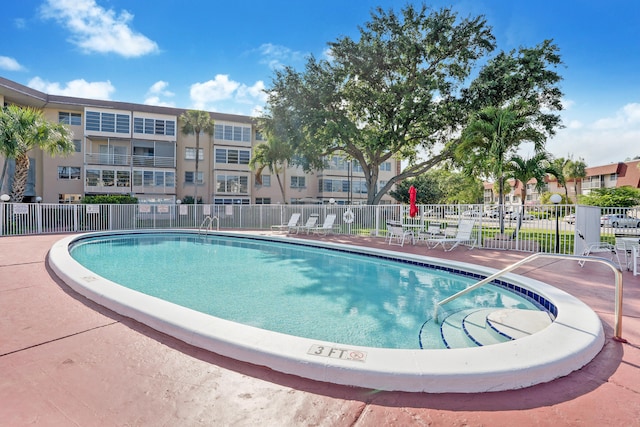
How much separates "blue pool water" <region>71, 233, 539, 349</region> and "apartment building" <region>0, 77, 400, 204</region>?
1849 centimetres

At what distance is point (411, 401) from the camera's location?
244cm

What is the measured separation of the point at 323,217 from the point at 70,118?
26963mm

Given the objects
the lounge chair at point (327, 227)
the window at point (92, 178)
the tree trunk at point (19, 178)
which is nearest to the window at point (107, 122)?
the window at point (92, 178)

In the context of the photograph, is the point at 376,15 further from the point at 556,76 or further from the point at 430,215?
the point at 430,215

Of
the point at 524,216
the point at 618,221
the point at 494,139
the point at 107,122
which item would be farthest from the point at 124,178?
the point at 618,221

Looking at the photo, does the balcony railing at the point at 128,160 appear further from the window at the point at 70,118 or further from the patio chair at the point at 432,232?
the patio chair at the point at 432,232

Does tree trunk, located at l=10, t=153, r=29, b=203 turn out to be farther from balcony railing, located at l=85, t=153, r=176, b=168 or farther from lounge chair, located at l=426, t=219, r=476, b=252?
lounge chair, located at l=426, t=219, r=476, b=252

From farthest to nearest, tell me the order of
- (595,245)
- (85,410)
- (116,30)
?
(116,30) < (595,245) < (85,410)

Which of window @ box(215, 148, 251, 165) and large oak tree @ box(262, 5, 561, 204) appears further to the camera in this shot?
window @ box(215, 148, 251, 165)

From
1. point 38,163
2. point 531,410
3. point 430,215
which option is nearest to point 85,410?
point 531,410

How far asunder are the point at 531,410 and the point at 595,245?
29.9ft

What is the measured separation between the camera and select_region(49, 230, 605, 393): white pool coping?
259 centimetres

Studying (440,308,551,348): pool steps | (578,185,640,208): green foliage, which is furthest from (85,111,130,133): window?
(578,185,640,208): green foliage

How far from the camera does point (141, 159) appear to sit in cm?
3092
